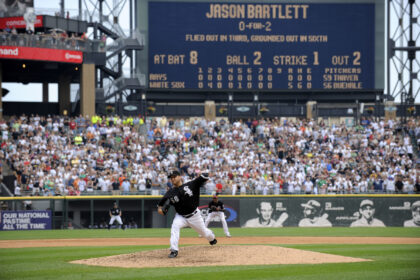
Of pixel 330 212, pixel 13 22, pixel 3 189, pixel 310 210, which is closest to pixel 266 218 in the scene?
pixel 310 210

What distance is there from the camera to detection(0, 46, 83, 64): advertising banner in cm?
3550

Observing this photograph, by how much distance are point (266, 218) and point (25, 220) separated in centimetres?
1032

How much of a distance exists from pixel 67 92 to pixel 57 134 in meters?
8.36

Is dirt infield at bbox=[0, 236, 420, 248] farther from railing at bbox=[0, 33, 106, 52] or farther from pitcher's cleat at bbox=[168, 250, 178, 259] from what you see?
railing at bbox=[0, 33, 106, 52]

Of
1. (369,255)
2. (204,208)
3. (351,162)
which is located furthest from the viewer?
(351,162)

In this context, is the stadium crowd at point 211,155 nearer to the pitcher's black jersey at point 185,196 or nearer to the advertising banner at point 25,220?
the advertising banner at point 25,220

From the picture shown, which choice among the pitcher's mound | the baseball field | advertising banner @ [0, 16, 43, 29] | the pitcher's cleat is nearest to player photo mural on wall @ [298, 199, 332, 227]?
the baseball field

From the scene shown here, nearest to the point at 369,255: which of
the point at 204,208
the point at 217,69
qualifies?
the point at 204,208

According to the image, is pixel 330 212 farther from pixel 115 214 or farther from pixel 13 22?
pixel 13 22

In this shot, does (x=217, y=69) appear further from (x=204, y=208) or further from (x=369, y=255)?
(x=369, y=255)

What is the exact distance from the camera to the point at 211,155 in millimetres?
33656

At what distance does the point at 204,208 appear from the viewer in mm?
29656

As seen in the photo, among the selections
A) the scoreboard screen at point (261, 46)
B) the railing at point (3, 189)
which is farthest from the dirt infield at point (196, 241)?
the scoreboard screen at point (261, 46)

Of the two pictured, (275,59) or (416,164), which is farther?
(275,59)
